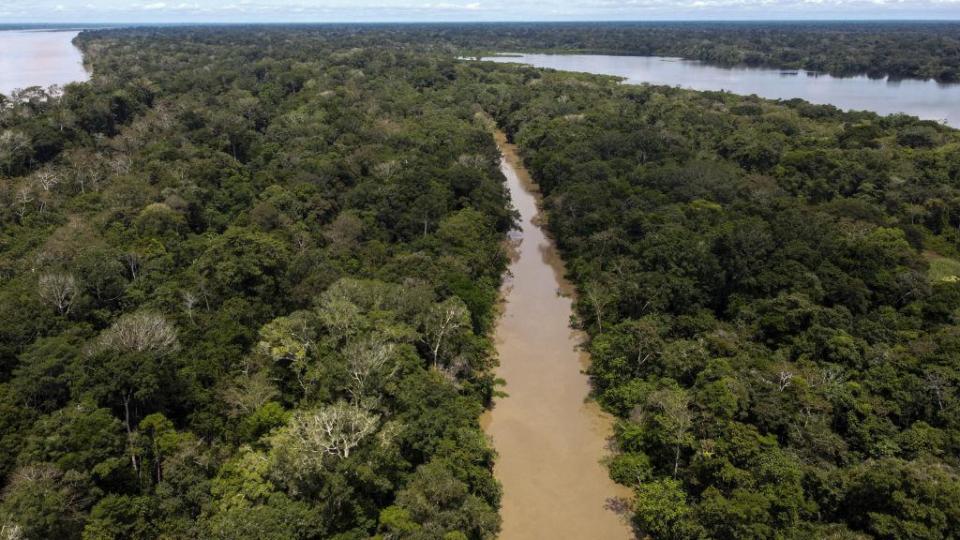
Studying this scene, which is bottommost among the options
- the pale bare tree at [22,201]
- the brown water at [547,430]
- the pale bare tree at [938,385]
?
the brown water at [547,430]

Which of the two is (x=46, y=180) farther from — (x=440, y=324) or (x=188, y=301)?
(x=440, y=324)

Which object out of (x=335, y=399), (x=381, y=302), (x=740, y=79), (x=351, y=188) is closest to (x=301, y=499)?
(x=335, y=399)

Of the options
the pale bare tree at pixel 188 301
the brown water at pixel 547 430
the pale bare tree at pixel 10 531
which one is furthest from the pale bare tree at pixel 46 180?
the brown water at pixel 547 430

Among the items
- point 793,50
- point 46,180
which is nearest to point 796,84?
point 793,50

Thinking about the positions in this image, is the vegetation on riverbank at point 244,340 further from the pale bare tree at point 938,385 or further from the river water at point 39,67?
the river water at point 39,67

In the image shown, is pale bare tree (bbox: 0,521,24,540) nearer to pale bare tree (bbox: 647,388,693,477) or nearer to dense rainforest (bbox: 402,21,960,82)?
pale bare tree (bbox: 647,388,693,477)

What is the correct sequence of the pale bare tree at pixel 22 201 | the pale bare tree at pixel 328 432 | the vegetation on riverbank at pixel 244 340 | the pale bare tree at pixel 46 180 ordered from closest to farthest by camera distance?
the vegetation on riverbank at pixel 244 340, the pale bare tree at pixel 328 432, the pale bare tree at pixel 22 201, the pale bare tree at pixel 46 180
